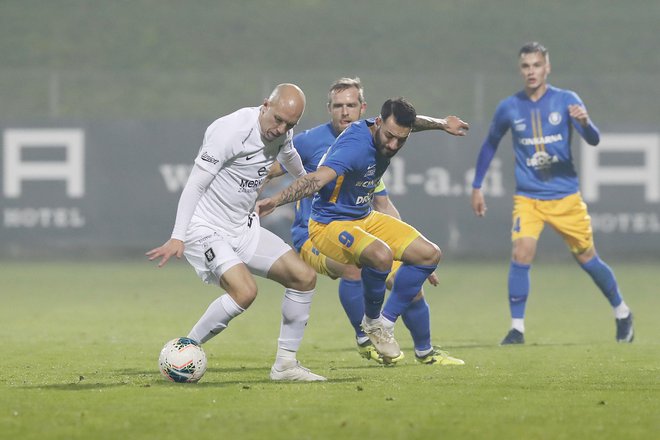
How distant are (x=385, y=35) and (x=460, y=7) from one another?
3.54 metres

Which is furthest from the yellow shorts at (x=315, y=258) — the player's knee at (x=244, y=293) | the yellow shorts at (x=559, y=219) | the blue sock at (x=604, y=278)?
the blue sock at (x=604, y=278)

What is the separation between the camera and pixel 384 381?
8242 mm

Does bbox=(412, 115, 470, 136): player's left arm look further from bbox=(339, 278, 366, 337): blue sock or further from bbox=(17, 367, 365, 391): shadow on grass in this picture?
bbox=(17, 367, 365, 391): shadow on grass

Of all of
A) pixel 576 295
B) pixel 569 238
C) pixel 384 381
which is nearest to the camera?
pixel 384 381

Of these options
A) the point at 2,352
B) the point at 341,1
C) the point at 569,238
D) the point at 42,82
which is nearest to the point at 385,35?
the point at 341,1

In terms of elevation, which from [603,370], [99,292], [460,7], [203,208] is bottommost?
[99,292]

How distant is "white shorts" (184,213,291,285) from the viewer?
851cm

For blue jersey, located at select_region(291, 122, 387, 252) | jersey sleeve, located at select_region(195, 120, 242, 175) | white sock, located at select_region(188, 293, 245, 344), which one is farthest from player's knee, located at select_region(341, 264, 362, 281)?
jersey sleeve, located at select_region(195, 120, 242, 175)

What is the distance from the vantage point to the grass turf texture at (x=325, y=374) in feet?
20.7

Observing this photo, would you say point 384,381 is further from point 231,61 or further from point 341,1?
point 341,1

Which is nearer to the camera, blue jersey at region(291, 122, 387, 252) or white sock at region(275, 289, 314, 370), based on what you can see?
white sock at region(275, 289, 314, 370)

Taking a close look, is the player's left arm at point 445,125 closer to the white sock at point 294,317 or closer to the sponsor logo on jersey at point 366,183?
the sponsor logo on jersey at point 366,183

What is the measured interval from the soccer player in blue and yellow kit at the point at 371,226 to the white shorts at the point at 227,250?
0.55m

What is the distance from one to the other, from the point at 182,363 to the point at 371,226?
1.99 meters
